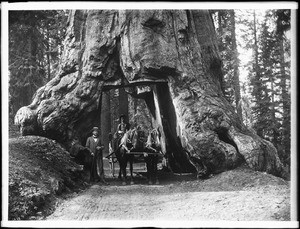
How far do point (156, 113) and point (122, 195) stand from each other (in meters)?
4.97

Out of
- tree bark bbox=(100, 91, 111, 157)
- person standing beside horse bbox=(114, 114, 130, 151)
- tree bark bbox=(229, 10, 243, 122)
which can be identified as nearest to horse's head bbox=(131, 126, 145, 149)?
person standing beside horse bbox=(114, 114, 130, 151)

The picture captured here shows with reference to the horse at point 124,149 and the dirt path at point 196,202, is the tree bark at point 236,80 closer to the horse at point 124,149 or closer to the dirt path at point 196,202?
the dirt path at point 196,202

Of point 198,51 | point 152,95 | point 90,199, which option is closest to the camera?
point 90,199

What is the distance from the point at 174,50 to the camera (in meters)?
12.4

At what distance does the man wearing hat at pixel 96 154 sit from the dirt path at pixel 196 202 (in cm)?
97

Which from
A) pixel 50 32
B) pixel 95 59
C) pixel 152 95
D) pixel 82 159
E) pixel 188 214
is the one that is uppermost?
pixel 50 32

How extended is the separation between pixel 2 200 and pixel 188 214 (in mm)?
4015

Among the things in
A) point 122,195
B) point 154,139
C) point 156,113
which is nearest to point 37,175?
point 122,195

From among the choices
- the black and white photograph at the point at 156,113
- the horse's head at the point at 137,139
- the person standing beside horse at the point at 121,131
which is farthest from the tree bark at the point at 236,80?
the person standing beside horse at the point at 121,131

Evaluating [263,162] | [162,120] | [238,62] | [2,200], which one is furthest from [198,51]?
[2,200]

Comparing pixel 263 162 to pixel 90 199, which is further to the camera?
pixel 263 162

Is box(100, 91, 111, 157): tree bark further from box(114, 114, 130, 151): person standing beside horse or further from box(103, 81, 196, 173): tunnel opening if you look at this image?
box(114, 114, 130, 151): person standing beside horse

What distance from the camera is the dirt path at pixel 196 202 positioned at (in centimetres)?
863

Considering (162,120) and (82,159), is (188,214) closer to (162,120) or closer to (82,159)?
(82,159)
